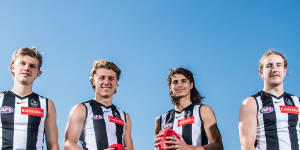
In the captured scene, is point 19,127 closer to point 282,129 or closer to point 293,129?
point 282,129

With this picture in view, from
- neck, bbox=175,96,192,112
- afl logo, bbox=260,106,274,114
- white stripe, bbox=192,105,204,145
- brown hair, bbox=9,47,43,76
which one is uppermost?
brown hair, bbox=9,47,43,76

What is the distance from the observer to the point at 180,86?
636 centimetres

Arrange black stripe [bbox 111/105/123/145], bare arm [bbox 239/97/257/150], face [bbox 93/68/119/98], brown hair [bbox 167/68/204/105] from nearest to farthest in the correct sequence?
bare arm [bbox 239/97/257/150], black stripe [bbox 111/105/123/145], face [bbox 93/68/119/98], brown hair [bbox 167/68/204/105]

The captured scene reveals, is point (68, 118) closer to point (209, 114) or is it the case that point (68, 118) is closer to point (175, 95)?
point (175, 95)

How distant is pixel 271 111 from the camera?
17.8 ft

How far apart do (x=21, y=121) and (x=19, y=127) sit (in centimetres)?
10

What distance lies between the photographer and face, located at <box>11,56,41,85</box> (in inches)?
219

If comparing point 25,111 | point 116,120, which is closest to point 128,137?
point 116,120

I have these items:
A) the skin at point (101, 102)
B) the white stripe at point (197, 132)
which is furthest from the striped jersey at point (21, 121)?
the white stripe at point (197, 132)

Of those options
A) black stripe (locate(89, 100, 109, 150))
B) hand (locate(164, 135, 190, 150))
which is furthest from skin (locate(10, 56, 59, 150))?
hand (locate(164, 135, 190, 150))

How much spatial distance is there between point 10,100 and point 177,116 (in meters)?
2.90

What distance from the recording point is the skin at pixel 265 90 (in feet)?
17.1

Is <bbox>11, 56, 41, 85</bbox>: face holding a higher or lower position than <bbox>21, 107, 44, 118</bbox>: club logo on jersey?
higher

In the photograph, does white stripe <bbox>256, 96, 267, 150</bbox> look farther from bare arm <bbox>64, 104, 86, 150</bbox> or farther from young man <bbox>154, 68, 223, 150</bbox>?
bare arm <bbox>64, 104, 86, 150</bbox>
